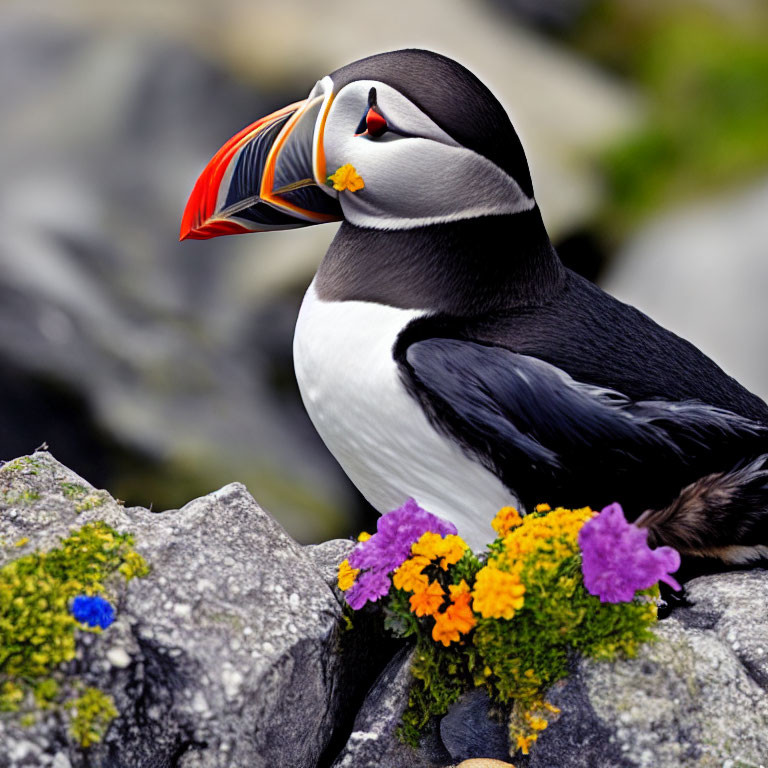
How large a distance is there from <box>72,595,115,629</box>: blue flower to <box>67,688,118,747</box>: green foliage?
0.46ft

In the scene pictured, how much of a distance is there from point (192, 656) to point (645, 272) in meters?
6.10

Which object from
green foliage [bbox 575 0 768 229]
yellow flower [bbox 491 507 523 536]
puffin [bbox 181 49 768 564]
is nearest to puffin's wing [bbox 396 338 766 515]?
puffin [bbox 181 49 768 564]

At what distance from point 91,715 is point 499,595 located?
0.90 m

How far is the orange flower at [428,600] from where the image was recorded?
2.62 m

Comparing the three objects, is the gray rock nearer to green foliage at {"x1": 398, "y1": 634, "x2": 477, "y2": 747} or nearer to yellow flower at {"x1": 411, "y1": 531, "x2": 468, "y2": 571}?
green foliage at {"x1": 398, "y1": 634, "x2": 477, "y2": 747}

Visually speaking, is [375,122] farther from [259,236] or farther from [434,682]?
[259,236]

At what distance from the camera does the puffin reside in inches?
112

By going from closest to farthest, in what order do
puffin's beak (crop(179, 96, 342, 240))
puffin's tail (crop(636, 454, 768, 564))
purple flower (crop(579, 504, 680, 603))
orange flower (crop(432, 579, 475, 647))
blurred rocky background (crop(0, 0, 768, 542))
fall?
1. purple flower (crop(579, 504, 680, 603))
2. orange flower (crop(432, 579, 475, 647))
3. puffin's tail (crop(636, 454, 768, 564))
4. puffin's beak (crop(179, 96, 342, 240))
5. blurred rocky background (crop(0, 0, 768, 542))

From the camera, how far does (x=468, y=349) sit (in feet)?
9.52

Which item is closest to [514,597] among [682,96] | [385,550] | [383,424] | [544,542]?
[544,542]

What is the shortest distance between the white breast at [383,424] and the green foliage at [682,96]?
570 cm

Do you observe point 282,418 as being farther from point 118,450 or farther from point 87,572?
point 87,572

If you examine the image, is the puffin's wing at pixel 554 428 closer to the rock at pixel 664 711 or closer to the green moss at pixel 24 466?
the rock at pixel 664 711

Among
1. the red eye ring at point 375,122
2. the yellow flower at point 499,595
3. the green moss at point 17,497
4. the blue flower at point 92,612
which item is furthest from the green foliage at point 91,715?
the red eye ring at point 375,122
